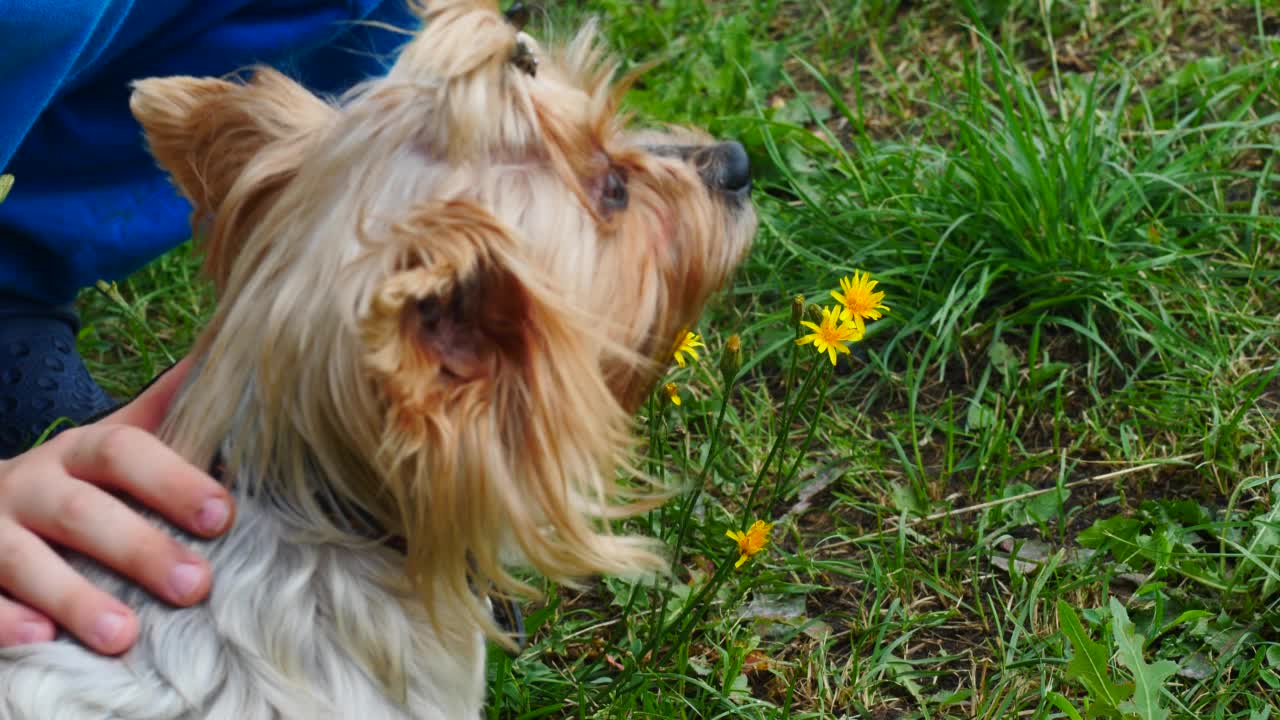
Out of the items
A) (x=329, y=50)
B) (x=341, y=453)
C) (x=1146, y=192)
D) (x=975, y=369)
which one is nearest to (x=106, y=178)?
(x=329, y=50)

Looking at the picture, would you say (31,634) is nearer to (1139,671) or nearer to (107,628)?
(107,628)

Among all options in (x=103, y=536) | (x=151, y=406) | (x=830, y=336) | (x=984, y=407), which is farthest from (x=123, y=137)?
(x=984, y=407)

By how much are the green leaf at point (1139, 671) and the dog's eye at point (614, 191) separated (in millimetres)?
1080

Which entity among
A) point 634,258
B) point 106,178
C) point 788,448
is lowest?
point 788,448

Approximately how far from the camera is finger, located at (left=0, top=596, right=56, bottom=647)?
6.92 ft

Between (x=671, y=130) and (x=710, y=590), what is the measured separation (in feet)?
2.75

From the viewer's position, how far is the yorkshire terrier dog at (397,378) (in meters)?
1.95

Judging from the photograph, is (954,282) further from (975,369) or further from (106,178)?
(106,178)

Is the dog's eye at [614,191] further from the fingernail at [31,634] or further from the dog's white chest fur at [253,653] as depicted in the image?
the fingernail at [31,634]

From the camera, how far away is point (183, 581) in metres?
2.08

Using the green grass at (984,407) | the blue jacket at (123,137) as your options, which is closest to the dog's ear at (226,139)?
the green grass at (984,407)

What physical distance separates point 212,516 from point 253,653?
205 mm

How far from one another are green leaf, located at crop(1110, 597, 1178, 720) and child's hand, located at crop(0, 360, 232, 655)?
1.48 m

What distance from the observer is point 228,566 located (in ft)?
7.02
